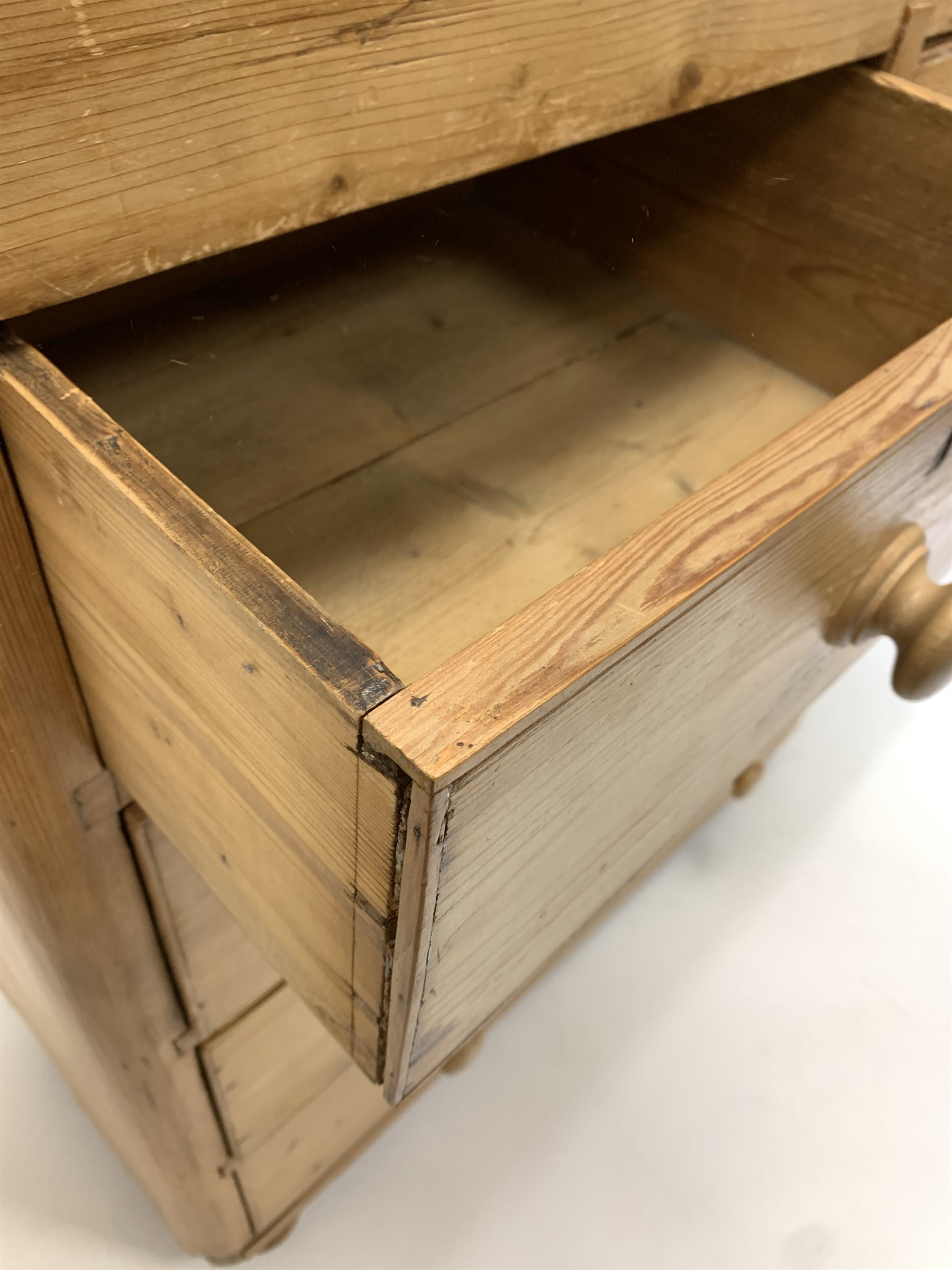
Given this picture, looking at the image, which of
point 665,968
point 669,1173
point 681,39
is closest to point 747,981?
point 665,968

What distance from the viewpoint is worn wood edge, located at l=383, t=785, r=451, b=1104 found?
0.23 metres

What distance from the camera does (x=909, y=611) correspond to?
1.37 feet

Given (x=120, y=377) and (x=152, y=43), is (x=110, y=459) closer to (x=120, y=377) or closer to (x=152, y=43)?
(x=152, y=43)

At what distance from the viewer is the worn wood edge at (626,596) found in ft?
0.73

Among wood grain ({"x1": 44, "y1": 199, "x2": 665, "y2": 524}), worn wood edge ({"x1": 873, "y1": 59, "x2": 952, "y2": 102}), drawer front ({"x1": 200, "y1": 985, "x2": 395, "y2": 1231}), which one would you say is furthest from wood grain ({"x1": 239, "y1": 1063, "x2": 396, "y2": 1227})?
worn wood edge ({"x1": 873, "y1": 59, "x2": 952, "y2": 102})

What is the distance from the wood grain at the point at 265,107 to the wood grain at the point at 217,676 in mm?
54

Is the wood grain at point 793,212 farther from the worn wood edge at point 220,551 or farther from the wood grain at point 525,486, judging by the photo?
the worn wood edge at point 220,551

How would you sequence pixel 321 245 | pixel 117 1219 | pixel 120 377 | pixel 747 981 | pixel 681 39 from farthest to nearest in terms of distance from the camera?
1. pixel 747 981
2. pixel 117 1219
3. pixel 321 245
4. pixel 120 377
5. pixel 681 39

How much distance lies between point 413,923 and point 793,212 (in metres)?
0.50

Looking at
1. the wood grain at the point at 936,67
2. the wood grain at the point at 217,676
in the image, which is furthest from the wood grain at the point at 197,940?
the wood grain at the point at 936,67

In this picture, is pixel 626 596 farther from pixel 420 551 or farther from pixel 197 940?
pixel 197 940

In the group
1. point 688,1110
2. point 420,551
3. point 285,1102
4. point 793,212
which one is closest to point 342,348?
point 420,551

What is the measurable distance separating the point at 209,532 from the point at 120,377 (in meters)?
0.32

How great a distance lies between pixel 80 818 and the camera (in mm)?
471
